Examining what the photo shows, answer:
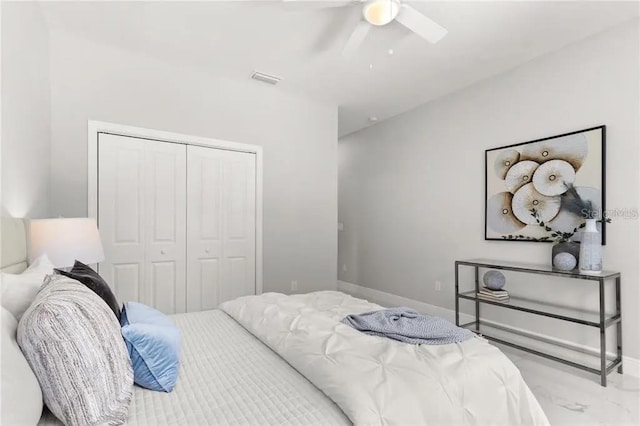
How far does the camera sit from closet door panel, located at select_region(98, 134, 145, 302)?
10.0 feet

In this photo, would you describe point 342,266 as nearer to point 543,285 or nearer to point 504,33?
point 543,285

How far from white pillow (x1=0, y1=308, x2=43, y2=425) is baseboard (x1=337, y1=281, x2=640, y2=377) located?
3569 millimetres

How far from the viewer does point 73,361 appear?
92cm

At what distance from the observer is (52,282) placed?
1190 millimetres

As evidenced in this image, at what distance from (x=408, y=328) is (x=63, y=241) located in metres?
2.03

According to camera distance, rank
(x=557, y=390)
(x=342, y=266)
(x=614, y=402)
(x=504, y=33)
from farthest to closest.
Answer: (x=342, y=266) < (x=504, y=33) < (x=557, y=390) < (x=614, y=402)


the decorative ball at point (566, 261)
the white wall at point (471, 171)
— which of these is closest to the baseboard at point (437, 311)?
the white wall at point (471, 171)

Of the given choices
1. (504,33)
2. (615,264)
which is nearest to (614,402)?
(615,264)

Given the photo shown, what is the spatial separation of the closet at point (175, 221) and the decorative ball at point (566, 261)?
2873 millimetres

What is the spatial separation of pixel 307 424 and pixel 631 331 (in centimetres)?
288

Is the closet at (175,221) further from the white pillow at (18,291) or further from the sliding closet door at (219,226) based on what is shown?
the white pillow at (18,291)

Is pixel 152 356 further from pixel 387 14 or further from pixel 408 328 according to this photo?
pixel 387 14

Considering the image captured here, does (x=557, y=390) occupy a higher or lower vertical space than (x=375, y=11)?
lower

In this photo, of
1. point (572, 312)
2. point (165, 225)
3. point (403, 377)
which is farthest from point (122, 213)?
point (572, 312)
